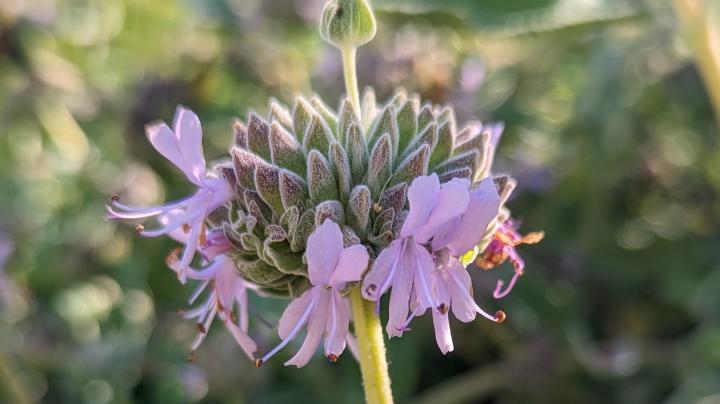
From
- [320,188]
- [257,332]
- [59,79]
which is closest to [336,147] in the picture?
[320,188]

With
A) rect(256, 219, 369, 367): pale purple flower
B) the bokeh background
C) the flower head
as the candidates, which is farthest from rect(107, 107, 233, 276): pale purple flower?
the bokeh background

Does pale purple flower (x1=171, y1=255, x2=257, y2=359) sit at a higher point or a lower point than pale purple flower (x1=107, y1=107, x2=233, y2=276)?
lower

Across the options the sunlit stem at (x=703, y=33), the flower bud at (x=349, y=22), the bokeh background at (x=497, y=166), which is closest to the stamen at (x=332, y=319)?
the flower bud at (x=349, y=22)

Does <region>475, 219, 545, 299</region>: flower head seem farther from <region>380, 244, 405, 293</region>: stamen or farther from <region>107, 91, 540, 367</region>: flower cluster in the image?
<region>380, 244, 405, 293</region>: stamen

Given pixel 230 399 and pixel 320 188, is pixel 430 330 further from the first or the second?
pixel 320 188

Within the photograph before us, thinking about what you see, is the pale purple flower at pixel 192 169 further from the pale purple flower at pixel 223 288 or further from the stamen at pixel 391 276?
the stamen at pixel 391 276

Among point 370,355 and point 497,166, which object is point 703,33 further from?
point 370,355

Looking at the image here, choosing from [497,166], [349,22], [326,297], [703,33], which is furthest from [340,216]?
[497,166]
